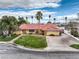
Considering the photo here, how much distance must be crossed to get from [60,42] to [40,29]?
399mm

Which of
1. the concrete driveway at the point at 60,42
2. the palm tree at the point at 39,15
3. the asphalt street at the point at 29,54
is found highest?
the palm tree at the point at 39,15

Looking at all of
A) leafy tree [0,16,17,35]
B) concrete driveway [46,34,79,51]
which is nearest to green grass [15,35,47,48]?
concrete driveway [46,34,79,51]

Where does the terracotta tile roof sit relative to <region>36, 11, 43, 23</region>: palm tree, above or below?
below

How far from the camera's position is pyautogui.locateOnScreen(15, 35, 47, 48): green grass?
2477 millimetres

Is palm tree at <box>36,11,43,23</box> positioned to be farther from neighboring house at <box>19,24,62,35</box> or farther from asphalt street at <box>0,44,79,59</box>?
asphalt street at <box>0,44,79,59</box>

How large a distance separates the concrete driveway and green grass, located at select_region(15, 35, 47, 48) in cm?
9

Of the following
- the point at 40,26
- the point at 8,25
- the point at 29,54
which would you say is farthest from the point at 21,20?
the point at 29,54

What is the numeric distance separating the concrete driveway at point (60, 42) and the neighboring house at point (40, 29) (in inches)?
3.6

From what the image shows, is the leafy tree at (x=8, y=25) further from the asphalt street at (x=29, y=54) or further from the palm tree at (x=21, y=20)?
the asphalt street at (x=29, y=54)

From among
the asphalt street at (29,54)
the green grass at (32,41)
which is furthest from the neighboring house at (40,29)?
the asphalt street at (29,54)

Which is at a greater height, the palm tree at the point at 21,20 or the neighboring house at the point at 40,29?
the palm tree at the point at 21,20

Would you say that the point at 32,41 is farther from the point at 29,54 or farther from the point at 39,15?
the point at 39,15

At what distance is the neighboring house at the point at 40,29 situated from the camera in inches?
97.3

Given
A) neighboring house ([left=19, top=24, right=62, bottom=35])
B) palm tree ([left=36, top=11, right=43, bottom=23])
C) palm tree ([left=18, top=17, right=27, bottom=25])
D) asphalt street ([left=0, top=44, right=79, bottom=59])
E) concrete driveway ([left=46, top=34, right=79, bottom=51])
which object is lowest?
asphalt street ([left=0, top=44, right=79, bottom=59])
